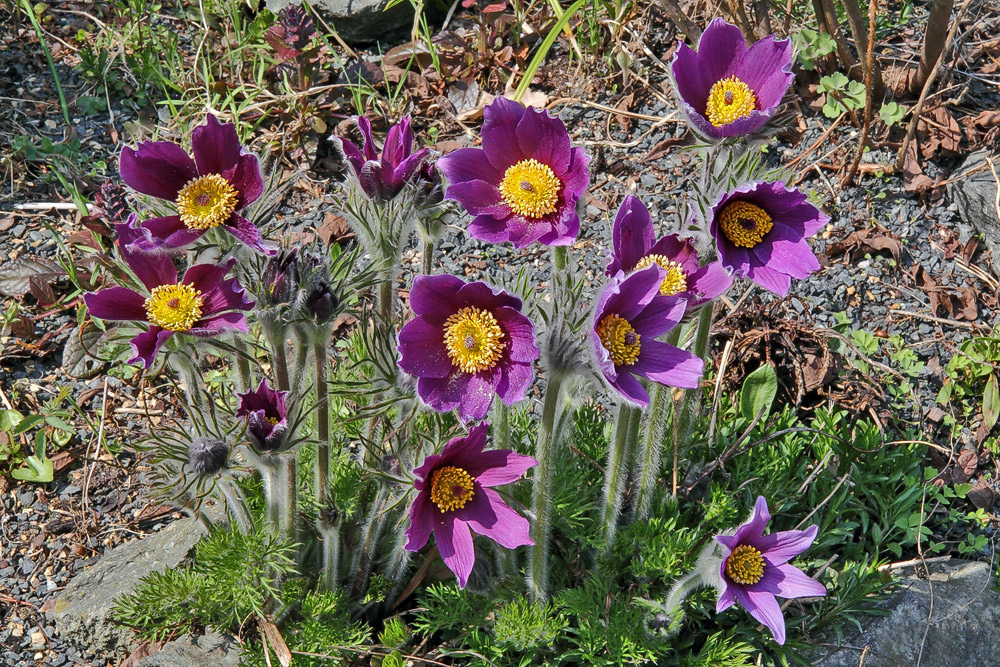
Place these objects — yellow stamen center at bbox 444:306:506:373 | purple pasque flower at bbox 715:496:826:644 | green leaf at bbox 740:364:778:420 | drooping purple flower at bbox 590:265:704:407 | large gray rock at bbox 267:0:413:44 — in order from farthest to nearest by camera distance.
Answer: large gray rock at bbox 267:0:413:44, green leaf at bbox 740:364:778:420, purple pasque flower at bbox 715:496:826:644, yellow stamen center at bbox 444:306:506:373, drooping purple flower at bbox 590:265:704:407

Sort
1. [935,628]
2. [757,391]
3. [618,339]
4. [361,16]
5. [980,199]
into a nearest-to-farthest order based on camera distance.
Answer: [618,339]
[935,628]
[757,391]
[980,199]
[361,16]

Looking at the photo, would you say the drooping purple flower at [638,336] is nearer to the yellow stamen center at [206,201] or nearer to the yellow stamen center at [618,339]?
the yellow stamen center at [618,339]

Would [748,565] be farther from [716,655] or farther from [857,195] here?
[857,195]

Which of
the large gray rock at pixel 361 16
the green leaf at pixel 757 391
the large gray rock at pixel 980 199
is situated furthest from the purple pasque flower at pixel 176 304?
the large gray rock at pixel 980 199

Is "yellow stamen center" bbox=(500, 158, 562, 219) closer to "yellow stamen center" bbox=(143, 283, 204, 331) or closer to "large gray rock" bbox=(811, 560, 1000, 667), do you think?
"yellow stamen center" bbox=(143, 283, 204, 331)

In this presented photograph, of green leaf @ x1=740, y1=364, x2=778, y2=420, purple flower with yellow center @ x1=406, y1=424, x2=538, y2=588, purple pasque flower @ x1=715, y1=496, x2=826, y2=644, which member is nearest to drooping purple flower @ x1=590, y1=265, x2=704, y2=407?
purple flower with yellow center @ x1=406, y1=424, x2=538, y2=588

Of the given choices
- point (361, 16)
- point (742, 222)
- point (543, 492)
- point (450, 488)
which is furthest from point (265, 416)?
point (361, 16)

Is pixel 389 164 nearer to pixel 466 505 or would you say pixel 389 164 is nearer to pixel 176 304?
pixel 176 304
